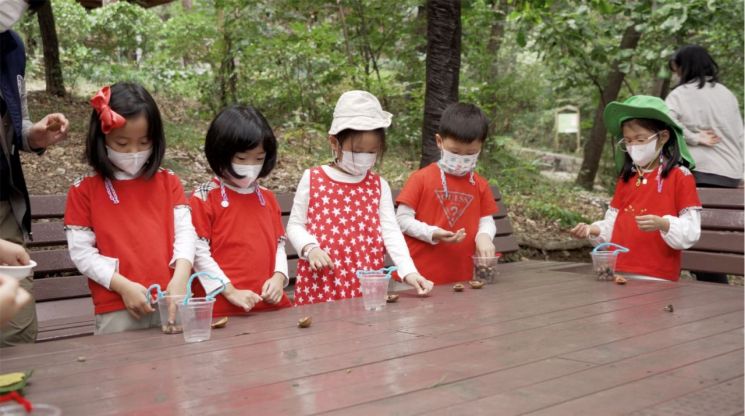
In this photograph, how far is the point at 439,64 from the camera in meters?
5.25

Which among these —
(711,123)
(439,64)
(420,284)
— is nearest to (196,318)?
(420,284)

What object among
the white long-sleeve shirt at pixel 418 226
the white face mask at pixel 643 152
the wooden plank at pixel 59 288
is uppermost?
the white face mask at pixel 643 152

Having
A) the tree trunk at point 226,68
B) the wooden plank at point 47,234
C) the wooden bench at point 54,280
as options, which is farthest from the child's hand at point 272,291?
the tree trunk at point 226,68

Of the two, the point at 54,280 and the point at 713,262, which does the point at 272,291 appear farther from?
the point at 713,262

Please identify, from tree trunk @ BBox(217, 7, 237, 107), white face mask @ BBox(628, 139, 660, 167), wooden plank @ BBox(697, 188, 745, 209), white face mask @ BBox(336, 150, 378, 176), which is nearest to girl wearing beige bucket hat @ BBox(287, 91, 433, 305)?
white face mask @ BBox(336, 150, 378, 176)

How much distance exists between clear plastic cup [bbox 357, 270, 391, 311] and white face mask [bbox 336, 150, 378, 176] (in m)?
0.81

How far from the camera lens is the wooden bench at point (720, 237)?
15.8 feet

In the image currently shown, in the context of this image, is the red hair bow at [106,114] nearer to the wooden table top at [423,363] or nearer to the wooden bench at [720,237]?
the wooden table top at [423,363]

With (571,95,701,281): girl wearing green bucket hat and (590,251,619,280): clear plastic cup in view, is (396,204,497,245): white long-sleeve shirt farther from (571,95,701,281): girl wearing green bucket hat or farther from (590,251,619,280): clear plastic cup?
(590,251,619,280): clear plastic cup

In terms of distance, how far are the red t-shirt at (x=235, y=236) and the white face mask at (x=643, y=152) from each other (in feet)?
6.88

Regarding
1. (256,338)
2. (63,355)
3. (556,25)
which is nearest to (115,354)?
(63,355)

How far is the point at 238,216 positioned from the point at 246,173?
0.62ft

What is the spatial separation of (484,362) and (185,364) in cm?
83

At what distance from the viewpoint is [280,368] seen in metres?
1.96
